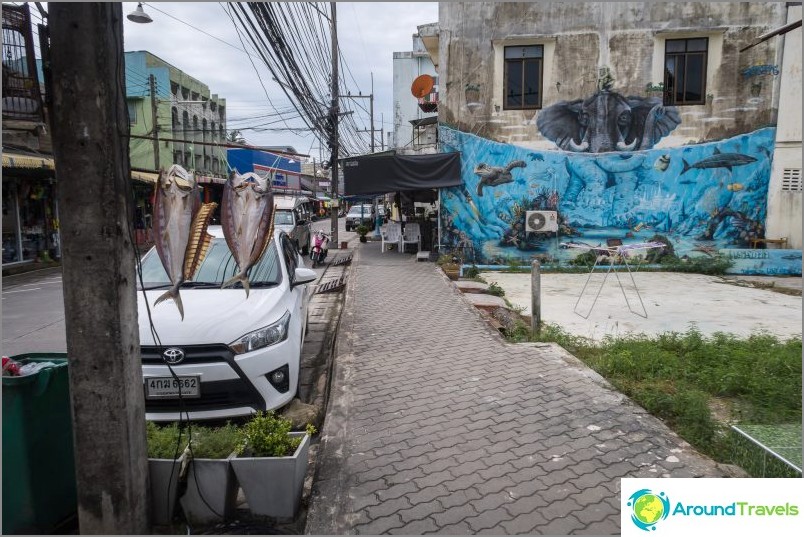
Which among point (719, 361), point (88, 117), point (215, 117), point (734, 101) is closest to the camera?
point (88, 117)

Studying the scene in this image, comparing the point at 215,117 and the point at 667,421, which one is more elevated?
the point at 215,117

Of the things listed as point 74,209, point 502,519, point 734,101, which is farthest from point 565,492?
point 734,101

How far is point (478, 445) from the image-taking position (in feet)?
13.0

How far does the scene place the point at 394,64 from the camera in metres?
42.7

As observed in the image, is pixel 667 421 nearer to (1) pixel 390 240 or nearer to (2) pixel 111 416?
(2) pixel 111 416

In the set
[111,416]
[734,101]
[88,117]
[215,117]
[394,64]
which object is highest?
[394,64]

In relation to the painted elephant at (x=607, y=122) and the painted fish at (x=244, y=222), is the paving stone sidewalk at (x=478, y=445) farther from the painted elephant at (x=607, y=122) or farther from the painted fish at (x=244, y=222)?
the painted elephant at (x=607, y=122)

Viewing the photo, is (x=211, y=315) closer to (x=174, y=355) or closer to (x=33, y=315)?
(x=174, y=355)

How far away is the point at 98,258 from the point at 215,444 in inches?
55.1

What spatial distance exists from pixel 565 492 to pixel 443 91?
514 inches

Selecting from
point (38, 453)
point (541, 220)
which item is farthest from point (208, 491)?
point (541, 220)

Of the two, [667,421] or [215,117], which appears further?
[215,117]

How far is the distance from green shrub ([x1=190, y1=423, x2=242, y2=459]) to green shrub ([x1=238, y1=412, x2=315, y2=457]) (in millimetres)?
72

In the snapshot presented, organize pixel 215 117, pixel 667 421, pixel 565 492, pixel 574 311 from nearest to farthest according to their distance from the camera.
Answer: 1. pixel 565 492
2. pixel 667 421
3. pixel 574 311
4. pixel 215 117
